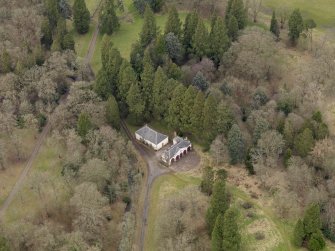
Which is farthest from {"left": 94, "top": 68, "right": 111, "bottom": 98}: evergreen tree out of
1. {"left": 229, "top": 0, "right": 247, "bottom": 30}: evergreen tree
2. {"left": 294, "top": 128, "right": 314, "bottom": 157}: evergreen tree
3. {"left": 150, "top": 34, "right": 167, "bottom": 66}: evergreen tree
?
{"left": 294, "top": 128, "right": 314, "bottom": 157}: evergreen tree

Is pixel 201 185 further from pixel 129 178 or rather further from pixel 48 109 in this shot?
pixel 48 109

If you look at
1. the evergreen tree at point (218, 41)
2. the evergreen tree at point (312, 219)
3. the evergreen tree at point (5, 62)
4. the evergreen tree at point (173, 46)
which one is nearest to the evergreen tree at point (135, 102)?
the evergreen tree at point (173, 46)

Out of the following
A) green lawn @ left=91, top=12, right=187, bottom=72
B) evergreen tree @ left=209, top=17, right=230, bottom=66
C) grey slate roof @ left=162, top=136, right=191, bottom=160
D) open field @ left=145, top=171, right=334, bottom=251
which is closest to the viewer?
open field @ left=145, top=171, right=334, bottom=251

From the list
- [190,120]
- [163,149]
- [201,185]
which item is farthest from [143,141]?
[201,185]

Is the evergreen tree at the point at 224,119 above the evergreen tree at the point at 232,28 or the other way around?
the other way around

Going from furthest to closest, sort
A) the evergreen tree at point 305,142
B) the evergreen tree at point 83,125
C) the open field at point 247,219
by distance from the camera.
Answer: the evergreen tree at point 83,125
the evergreen tree at point 305,142
the open field at point 247,219

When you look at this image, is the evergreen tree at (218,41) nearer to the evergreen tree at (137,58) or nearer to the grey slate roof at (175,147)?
the evergreen tree at (137,58)

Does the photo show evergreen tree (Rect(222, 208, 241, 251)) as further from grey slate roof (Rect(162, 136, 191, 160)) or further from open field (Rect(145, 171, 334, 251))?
grey slate roof (Rect(162, 136, 191, 160))
